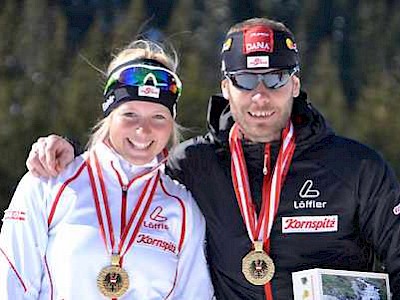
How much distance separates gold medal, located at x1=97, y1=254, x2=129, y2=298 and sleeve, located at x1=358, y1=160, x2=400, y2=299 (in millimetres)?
989

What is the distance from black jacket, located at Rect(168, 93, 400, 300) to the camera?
3.62m

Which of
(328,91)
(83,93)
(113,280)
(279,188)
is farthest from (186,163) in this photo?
(328,91)

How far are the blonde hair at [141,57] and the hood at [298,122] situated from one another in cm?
17

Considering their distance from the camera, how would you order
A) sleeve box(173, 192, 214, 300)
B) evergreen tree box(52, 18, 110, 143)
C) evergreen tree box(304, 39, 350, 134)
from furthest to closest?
evergreen tree box(304, 39, 350, 134), evergreen tree box(52, 18, 110, 143), sleeve box(173, 192, 214, 300)

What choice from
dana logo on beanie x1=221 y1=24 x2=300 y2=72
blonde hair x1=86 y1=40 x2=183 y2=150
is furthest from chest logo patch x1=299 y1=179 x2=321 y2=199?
blonde hair x1=86 y1=40 x2=183 y2=150

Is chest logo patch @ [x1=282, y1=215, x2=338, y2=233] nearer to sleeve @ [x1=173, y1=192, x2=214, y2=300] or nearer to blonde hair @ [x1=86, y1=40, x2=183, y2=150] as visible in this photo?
sleeve @ [x1=173, y1=192, x2=214, y2=300]

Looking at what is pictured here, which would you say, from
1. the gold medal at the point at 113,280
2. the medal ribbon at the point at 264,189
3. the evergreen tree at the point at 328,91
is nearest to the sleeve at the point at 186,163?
the medal ribbon at the point at 264,189

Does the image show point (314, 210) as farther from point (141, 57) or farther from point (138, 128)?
point (141, 57)

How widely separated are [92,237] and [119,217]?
15cm

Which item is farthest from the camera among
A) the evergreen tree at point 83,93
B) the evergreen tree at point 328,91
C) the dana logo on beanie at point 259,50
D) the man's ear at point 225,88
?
the evergreen tree at point 328,91

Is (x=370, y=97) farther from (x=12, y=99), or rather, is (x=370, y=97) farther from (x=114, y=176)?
(x=114, y=176)

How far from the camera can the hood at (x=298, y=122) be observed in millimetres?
3758

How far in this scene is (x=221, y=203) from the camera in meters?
3.79

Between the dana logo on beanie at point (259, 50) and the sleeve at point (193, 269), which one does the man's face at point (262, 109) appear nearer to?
the dana logo on beanie at point (259, 50)
